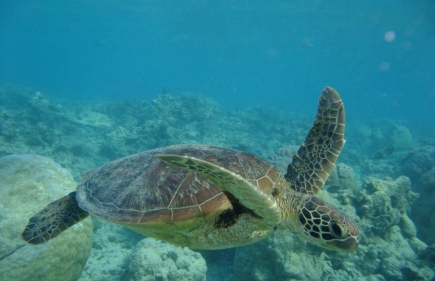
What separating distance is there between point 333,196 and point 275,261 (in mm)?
2636

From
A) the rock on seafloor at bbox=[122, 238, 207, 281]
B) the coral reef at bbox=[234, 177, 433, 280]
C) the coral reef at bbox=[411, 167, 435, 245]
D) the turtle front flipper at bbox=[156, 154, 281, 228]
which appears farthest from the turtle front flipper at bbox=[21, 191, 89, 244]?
the coral reef at bbox=[411, 167, 435, 245]

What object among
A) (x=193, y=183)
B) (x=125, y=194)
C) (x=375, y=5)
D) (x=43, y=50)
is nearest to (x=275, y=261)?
(x=193, y=183)

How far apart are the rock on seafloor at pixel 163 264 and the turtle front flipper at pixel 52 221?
1.52 meters

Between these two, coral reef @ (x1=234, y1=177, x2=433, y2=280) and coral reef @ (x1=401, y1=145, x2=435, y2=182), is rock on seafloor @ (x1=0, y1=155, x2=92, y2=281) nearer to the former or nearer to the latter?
coral reef @ (x1=234, y1=177, x2=433, y2=280)

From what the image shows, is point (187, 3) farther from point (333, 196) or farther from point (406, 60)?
point (406, 60)

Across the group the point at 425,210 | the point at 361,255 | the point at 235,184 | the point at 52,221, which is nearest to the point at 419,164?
the point at 425,210

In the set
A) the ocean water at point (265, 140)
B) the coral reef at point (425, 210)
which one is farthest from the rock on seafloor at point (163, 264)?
the coral reef at point (425, 210)

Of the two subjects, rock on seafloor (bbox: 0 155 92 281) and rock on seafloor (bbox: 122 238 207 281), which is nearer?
rock on seafloor (bbox: 0 155 92 281)

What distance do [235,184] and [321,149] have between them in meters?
2.26

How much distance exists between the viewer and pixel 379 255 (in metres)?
5.36

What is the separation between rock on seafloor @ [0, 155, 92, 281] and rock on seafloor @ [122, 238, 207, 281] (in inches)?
40.7

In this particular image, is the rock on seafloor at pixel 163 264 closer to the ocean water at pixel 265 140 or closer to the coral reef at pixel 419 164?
the ocean water at pixel 265 140

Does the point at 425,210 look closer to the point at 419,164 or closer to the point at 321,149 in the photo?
the point at 419,164

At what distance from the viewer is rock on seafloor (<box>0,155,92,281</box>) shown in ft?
13.2
